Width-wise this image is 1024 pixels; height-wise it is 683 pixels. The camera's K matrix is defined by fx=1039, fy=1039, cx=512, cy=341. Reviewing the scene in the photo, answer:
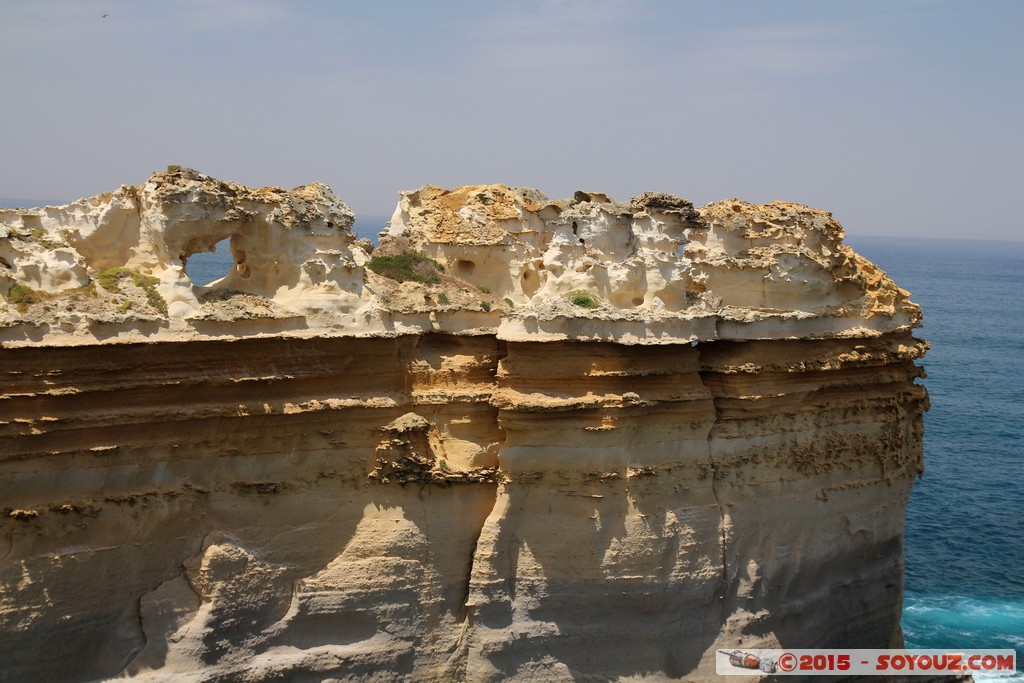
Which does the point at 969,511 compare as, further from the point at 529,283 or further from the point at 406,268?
the point at 406,268

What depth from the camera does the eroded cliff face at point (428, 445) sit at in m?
17.8

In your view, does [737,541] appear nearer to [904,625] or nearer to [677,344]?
[677,344]

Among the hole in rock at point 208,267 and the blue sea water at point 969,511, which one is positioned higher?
the hole in rock at point 208,267

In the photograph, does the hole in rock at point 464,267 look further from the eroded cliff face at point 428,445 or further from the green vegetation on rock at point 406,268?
the green vegetation on rock at point 406,268

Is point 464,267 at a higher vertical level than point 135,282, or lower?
lower

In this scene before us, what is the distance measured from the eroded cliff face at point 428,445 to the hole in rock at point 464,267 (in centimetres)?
160

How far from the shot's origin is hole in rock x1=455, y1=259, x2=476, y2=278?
25.2m

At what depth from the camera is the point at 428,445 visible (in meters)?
20.5
